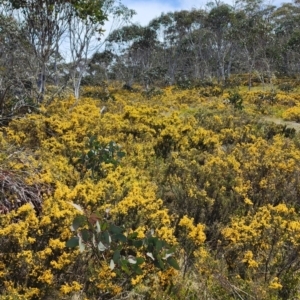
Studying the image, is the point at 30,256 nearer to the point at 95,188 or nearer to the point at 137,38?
the point at 95,188

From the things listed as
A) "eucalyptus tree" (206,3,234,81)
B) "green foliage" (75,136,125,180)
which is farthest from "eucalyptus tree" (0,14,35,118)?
"eucalyptus tree" (206,3,234,81)

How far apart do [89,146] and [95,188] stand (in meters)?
1.31

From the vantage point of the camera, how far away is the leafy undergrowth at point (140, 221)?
281 cm

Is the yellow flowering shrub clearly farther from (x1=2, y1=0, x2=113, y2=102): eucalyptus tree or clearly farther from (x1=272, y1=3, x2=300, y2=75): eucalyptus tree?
(x1=272, y1=3, x2=300, y2=75): eucalyptus tree

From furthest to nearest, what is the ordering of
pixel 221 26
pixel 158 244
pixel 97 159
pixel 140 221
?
pixel 221 26 < pixel 97 159 < pixel 140 221 < pixel 158 244

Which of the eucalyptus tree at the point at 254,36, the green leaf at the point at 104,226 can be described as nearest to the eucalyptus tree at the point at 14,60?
the green leaf at the point at 104,226

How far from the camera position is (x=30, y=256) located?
109 inches

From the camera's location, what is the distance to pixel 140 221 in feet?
11.6

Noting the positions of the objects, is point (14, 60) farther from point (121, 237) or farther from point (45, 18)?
point (121, 237)

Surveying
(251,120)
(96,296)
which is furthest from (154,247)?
(251,120)

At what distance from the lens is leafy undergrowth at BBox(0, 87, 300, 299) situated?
2.81 meters

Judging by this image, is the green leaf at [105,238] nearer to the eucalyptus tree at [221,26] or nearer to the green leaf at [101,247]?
the green leaf at [101,247]

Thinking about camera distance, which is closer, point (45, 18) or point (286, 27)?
point (45, 18)

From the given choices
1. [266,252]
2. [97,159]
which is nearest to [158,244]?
[266,252]
